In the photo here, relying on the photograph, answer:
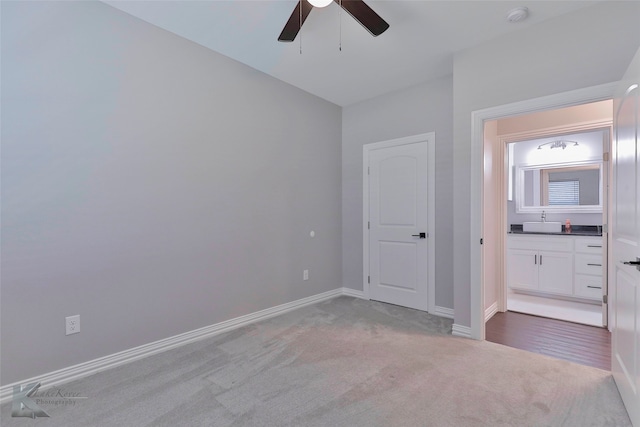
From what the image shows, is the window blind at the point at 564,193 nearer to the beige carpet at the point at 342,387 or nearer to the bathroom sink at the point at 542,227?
the bathroom sink at the point at 542,227

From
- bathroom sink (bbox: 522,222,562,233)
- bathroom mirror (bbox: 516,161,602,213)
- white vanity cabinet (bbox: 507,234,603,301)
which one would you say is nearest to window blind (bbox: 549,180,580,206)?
bathroom mirror (bbox: 516,161,602,213)

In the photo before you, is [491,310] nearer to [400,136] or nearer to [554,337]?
[554,337]

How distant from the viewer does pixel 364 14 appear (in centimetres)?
198

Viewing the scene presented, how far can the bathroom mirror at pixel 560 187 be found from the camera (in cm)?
415

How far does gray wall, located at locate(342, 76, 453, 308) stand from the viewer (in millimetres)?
3260

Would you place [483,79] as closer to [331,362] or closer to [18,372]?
[331,362]

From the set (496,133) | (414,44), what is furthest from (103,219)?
(496,133)

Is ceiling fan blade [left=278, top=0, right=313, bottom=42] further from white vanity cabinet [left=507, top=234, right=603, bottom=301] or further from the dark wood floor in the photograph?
white vanity cabinet [left=507, top=234, right=603, bottom=301]

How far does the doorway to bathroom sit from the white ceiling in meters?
0.97

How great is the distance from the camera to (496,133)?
3.37m

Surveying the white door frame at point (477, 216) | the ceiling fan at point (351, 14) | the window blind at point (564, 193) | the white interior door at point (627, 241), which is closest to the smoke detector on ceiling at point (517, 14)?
the white door frame at point (477, 216)

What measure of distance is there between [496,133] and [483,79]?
0.97 meters

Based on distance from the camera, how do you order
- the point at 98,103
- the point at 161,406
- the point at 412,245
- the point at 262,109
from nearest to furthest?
the point at 161,406 < the point at 98,103 < the point at 262,109 < the point at 412,245

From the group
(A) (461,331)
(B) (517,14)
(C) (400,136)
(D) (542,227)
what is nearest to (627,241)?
(A) (461,331)
